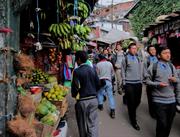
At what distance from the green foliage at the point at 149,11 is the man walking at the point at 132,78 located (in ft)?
38.6

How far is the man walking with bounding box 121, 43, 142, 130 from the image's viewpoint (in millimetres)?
8844

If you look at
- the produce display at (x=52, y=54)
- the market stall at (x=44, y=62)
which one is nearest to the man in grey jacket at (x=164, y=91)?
the market stall at (x=44, y=62)

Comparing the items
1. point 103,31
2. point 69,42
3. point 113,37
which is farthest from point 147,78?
point 103,31

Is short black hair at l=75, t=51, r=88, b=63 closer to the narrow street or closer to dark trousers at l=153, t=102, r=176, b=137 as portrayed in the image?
dark trousers at l=153, t=102, r=176, b=137

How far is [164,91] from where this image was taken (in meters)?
6.86

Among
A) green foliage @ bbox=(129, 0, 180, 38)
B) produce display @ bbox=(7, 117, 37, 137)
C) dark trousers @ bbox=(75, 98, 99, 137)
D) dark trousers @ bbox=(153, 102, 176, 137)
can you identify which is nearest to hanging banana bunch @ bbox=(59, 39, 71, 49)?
dark trousers @ bbox=(75, 98, 99, 137)

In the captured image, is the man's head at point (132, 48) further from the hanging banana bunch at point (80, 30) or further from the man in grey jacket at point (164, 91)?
the man in grey jacket at point (164, 91)

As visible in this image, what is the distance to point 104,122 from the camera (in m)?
9.92

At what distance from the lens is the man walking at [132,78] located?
29.0 ft

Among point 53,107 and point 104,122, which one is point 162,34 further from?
point 53,107

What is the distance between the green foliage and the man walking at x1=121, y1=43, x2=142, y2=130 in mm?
11777

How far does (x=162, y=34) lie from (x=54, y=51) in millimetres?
6478

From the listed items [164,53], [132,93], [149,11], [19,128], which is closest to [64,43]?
[132,93]

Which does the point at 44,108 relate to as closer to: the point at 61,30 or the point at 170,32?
the point at 61,30
